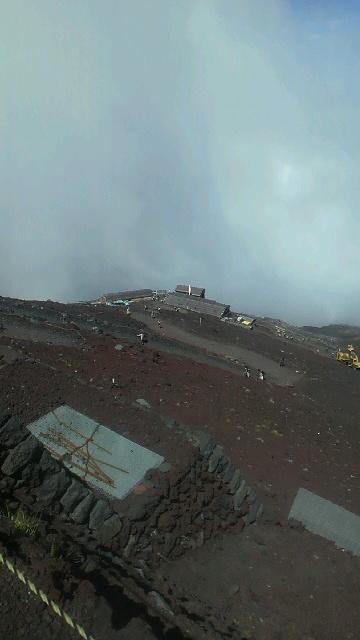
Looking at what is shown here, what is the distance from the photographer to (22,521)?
360 inches

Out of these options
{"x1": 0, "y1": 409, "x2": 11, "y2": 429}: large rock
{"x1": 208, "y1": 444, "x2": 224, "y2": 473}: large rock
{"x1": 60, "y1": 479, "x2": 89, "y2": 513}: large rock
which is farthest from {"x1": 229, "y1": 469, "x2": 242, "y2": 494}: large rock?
{"x1": 0, "y1": 409, "x2": 11, "y2": 429}: large rock

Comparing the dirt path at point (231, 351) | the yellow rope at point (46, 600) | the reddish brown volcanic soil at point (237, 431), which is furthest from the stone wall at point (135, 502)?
the dirt path at point (231, 351)

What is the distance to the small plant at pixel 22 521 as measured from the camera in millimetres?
8898

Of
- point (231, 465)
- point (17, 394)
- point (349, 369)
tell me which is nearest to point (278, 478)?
point (231, 465)

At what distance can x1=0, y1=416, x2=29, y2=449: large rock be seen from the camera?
11289 mm

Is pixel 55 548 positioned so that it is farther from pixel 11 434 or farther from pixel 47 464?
pixel 11 434

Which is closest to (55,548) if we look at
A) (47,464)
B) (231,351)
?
(47,464)

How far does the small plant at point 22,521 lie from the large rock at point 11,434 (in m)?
1.90

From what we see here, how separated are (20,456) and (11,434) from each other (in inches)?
28.5

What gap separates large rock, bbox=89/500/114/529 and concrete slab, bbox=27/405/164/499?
66cm

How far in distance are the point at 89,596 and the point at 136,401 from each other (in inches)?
343

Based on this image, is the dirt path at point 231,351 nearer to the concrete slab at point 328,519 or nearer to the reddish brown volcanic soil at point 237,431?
the reddish brown volcanic soil at point 237,431

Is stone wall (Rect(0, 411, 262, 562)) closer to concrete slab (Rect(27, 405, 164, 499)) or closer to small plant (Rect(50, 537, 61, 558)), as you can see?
concrete slab (Rect(27, 405, 164, 499))

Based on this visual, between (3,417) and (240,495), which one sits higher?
(3,417)
